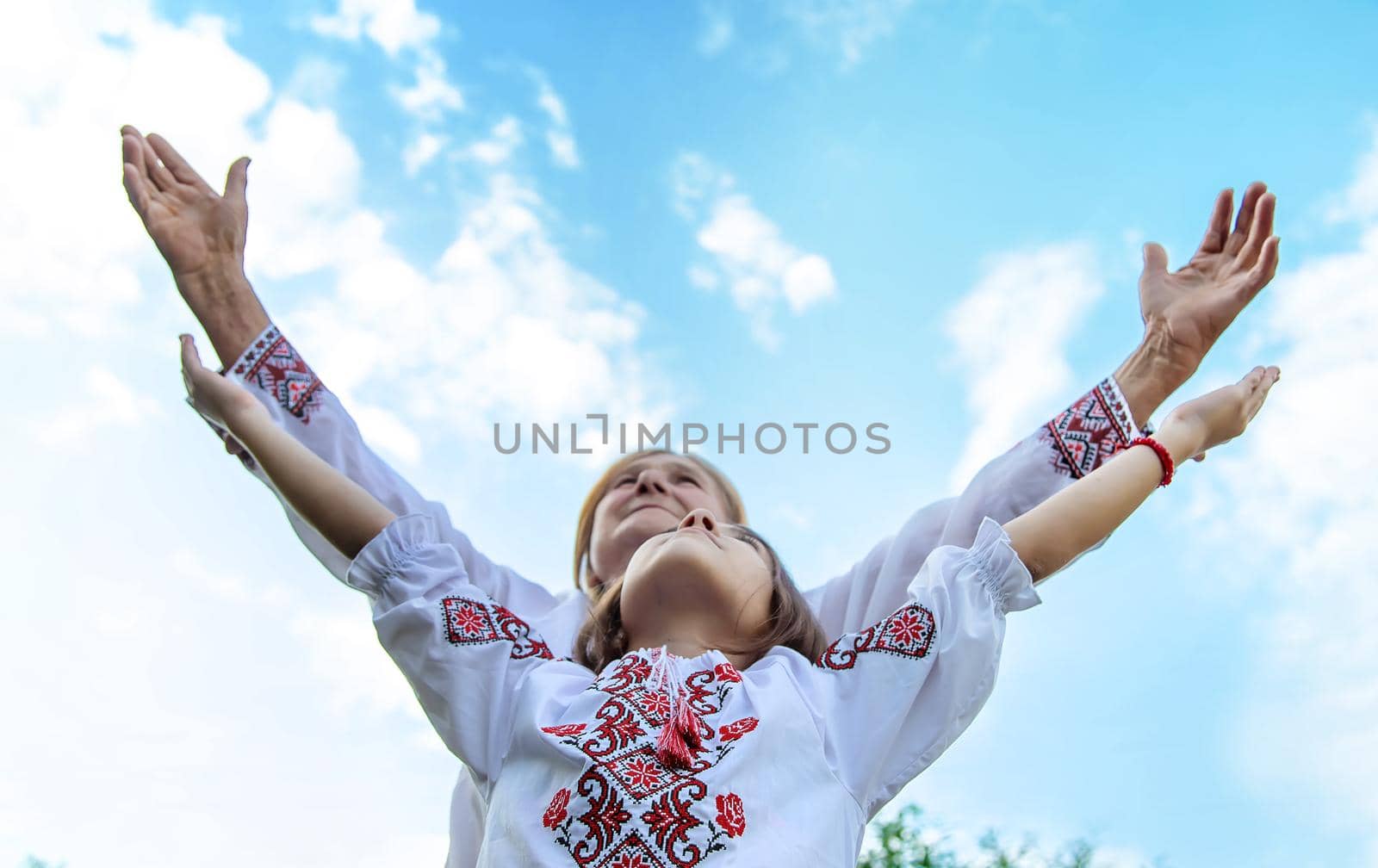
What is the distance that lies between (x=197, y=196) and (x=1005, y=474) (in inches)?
78.4

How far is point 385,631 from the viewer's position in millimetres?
1947

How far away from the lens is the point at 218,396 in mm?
2113

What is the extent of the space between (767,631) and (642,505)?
39.1 inches

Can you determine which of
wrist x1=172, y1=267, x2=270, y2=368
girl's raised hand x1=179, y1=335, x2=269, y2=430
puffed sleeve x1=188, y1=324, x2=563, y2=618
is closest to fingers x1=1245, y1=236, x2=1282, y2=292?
puffed sleeve x1=188, y1=324, x2=563, y2=618

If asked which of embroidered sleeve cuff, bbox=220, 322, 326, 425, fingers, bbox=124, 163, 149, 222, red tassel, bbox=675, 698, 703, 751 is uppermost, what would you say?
fingers, bbox=124, 163, 149, 222

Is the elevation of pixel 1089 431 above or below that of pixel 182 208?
below

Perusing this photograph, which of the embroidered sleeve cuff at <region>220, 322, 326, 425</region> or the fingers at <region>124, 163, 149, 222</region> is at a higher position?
the fingers at <region>124, 163, 149, 222</region>

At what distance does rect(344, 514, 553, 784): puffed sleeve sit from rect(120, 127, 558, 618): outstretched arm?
2.48 ft

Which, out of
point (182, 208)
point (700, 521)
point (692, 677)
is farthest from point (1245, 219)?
point (182, 208)

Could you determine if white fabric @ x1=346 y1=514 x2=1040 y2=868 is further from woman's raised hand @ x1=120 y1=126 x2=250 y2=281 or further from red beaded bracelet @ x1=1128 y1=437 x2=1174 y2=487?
woman's raised hand @ x1=120 y1=126 x2=250 y2=281

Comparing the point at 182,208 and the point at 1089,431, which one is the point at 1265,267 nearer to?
the point at 1089,431

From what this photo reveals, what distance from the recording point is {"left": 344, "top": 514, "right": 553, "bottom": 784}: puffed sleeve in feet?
6.17

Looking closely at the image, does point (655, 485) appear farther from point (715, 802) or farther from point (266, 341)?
point (715, 802)

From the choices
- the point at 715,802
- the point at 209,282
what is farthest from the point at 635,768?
the point at 209,282
